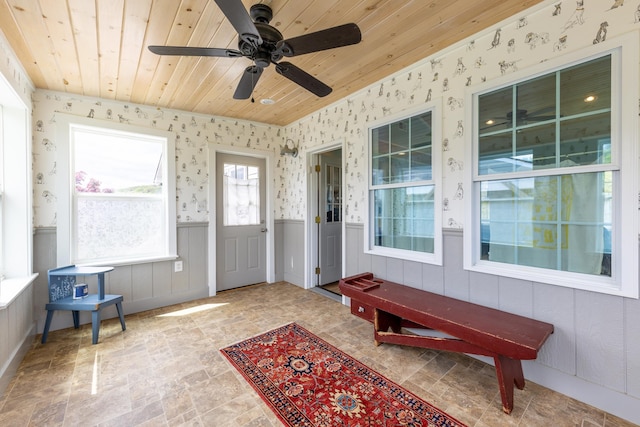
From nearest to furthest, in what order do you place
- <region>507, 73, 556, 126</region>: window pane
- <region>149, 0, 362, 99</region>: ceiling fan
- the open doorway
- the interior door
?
<region>149, 0, 362, 99</region>: ceiling fan < <region>507, 73, 556, 126</region>: window pane < the open doorway < the interior door

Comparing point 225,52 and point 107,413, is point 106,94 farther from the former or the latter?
point 107,413

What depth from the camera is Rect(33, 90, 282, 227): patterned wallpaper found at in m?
2.79

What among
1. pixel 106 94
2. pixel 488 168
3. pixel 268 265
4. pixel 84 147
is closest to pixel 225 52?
pixel 488 168

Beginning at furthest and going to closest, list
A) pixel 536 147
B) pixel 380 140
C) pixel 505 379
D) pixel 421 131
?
1. pixel 380 140
2. pixel 421 131
3. pixel 536 147
4. pixel 505 379

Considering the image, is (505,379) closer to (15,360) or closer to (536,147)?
(536,147)

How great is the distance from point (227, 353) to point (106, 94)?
121 inches

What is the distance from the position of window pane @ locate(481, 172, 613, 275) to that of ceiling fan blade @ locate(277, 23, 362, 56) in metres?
1.55

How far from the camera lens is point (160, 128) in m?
3.44

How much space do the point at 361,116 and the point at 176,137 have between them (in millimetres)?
2403

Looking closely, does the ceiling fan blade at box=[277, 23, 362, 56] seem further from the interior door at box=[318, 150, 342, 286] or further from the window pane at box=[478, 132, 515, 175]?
the interior door at box=[318, 150, 342, 286]

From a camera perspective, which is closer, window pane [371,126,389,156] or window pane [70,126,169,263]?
window pane [371,126,389,156]

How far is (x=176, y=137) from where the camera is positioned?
3529 millimetres

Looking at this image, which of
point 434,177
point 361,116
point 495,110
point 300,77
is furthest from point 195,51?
point 495,110

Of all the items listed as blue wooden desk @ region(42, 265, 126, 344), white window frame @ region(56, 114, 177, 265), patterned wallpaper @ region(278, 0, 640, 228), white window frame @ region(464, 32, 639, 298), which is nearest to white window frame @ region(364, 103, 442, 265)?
patterned wallpaper @ region(278, 0, 640, 228)
